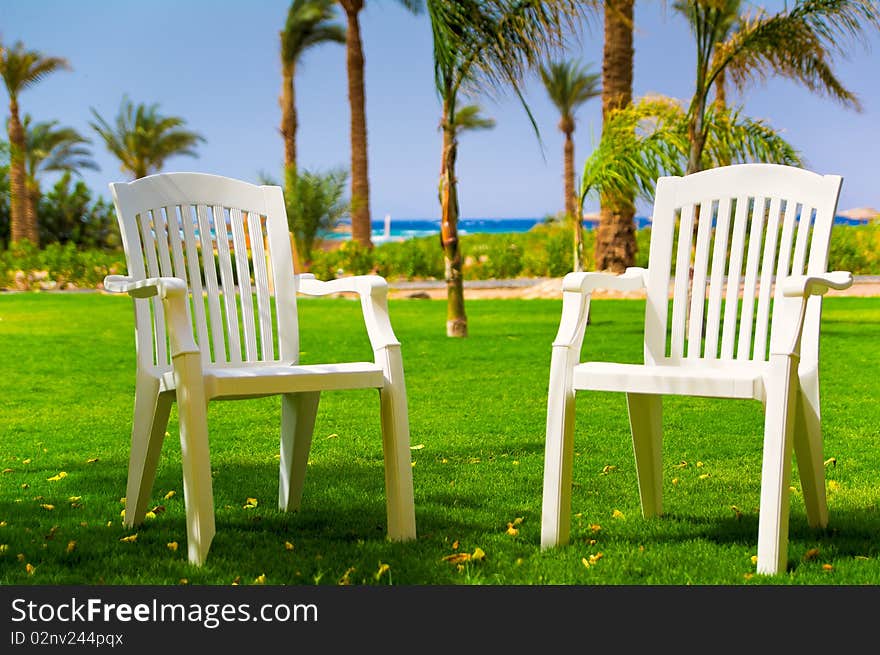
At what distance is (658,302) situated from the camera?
3.48 m

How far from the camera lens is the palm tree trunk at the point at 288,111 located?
79.8 feet

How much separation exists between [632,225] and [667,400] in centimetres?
784

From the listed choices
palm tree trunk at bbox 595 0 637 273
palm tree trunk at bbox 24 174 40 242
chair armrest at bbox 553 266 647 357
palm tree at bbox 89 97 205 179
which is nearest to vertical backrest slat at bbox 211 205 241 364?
chair armrest at bbox 553 266 647 357

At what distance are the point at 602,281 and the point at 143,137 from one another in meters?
25.8

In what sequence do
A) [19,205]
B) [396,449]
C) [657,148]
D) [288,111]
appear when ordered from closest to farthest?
[396,449]
[657,148]
[19,205]
[288,111]

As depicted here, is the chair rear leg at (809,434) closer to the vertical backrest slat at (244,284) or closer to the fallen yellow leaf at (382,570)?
the fallen yellow leaf at (382,570)

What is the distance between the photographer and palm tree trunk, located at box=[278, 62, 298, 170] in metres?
24.3

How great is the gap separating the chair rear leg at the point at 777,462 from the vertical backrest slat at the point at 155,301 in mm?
1820

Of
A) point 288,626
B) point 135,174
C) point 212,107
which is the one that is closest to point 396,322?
point 288,626

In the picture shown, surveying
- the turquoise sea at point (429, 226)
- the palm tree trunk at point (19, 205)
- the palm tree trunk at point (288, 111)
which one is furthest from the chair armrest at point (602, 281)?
the turquoise sea at point (429, 226)

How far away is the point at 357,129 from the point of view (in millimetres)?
20922

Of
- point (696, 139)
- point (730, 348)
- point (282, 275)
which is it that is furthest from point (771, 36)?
point (282, 275)

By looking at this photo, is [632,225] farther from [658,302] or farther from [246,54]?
[246,54]

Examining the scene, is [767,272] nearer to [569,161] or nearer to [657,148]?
[657,148]
